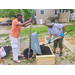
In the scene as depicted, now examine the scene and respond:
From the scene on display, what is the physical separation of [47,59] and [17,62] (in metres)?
0.98

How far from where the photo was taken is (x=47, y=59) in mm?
2109

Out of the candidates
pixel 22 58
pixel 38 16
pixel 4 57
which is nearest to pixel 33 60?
pixel 22 58

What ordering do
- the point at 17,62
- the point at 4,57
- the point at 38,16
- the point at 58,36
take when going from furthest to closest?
the point at 38,16 < the point at 4,57 < the point at 58,36 < the point at 17,62

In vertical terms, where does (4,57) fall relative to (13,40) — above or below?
below

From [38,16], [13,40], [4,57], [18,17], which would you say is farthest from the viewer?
[38,16]

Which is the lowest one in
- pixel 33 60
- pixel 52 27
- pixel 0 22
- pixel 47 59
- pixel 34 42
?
pixel 33 60

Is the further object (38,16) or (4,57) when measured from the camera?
(38,16)

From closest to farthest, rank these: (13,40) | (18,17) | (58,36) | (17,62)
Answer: (18,17) < (13,40) < (17,62) < (58,36)

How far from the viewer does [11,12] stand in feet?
9.33

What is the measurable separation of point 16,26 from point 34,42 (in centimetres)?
68

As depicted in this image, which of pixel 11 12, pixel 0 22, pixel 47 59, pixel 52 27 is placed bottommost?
pixel 47 59
